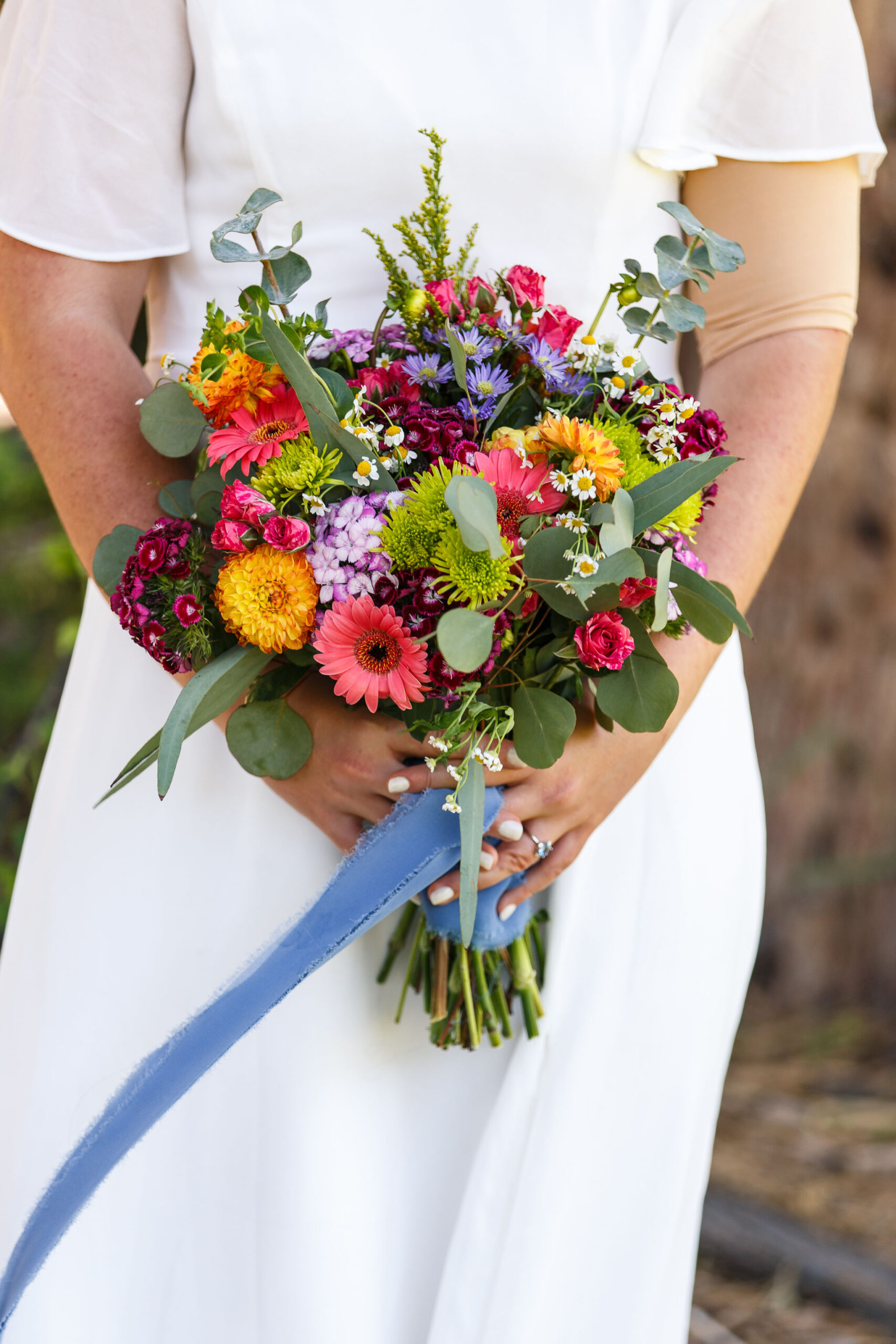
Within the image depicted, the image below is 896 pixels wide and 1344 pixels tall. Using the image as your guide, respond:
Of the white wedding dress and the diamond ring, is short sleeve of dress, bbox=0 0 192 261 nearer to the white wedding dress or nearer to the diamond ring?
the white wedding dress

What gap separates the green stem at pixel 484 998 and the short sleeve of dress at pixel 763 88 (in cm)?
77

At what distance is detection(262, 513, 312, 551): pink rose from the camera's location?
776mm

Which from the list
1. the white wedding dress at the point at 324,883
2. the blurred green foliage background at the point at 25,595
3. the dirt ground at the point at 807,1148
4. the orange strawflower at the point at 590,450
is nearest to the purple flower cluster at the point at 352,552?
the orange strawflower at the point at 590,450

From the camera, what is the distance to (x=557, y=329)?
2.97 ft

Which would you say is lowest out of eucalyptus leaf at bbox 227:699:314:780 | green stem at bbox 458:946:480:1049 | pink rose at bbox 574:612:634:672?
green stem at bbox 458:946:480:1049

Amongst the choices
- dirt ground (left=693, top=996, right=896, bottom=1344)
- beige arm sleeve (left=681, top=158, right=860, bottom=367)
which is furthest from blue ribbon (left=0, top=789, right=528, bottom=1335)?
dirt ground (left=693, top=996, right=896, bottom=1344)

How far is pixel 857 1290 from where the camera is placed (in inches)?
79.6

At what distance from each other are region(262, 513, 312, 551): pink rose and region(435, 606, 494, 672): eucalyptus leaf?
13 cm

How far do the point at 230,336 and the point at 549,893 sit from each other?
61 cm

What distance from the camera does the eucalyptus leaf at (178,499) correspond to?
0.96 metres

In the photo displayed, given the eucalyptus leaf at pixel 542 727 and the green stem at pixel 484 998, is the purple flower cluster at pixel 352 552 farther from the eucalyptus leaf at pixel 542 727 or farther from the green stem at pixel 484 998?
the green stem at pixel 484 998

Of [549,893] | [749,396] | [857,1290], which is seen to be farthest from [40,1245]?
[857,1290]

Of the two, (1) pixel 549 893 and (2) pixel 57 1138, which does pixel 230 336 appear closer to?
(1) pixel 549 893

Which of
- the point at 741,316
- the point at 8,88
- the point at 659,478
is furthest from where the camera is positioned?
the point at 741,316
